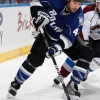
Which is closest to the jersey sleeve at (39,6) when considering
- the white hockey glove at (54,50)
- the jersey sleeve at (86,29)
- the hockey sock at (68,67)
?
the white hockey glove at (54,50)

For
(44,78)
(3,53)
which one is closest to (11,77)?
(44,78)

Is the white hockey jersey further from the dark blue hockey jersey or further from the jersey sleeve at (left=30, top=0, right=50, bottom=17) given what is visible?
the jersey sleeve at (left=30, top=0, right=50, bottom=17)

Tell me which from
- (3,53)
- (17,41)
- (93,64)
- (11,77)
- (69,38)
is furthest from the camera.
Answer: (17,41)

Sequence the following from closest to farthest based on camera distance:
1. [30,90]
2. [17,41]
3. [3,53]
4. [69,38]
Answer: [69,38]
[30,90]
[3,53]
[17,41]

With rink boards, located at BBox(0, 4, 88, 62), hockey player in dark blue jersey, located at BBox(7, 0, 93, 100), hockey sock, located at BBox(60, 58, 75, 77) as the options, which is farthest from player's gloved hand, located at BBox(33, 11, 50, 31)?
rink boards, located at BBox(0, 4, 88, 62)

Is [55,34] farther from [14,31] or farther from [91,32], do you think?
[14,31]

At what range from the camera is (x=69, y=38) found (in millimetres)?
2684

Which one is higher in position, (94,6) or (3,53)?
(94,6)

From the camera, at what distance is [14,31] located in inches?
178

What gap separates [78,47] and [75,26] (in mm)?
211

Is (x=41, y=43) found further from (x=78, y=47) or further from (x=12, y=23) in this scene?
(x=12, y=23)

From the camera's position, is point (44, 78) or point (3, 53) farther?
point (3, 53)

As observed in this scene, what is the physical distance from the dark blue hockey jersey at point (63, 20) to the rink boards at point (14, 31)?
1.52m

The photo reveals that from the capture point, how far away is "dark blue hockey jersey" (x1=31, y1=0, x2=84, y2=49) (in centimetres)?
→ 269
